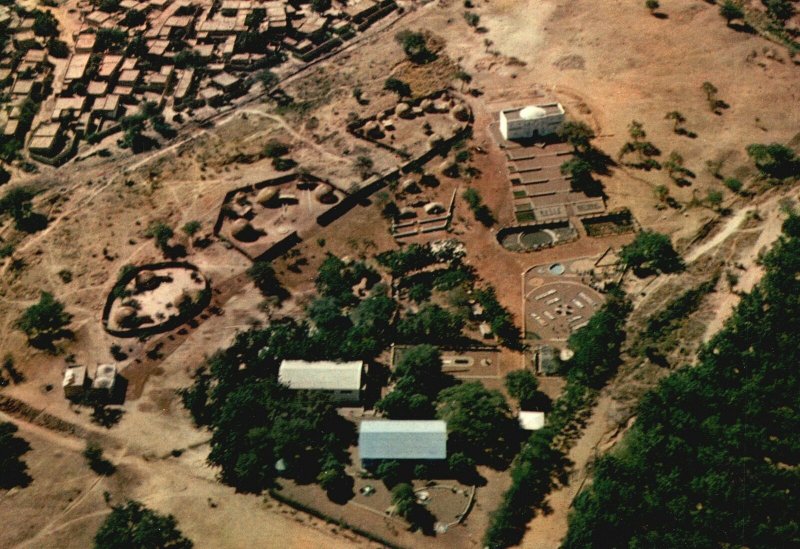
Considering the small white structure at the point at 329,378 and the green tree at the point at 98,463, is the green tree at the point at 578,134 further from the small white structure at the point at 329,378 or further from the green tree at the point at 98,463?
the green tree at the point at 98,463

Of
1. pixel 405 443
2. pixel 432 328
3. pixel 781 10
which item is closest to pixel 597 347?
pixel 432 328

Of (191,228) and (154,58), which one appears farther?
(154,58)

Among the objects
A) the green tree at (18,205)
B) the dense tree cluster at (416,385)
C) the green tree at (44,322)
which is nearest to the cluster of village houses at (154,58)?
the green tree at (18,205)

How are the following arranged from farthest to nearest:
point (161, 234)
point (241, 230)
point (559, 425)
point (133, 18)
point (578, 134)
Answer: point (133, 18)
point (578, 134)
point (241, 230)
point (161, 234)
point (559, 425)

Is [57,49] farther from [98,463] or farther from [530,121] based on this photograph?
[98,463]

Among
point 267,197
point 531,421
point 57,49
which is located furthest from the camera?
point 57,49
